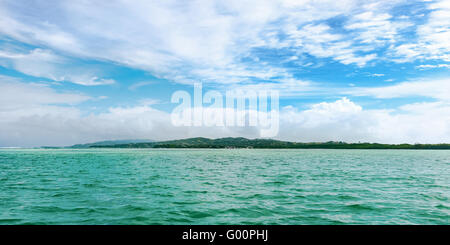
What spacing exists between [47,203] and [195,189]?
13955mm

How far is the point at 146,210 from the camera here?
69.0ft

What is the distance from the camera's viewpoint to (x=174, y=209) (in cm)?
2136

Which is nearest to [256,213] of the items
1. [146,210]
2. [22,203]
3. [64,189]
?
[146,210]
